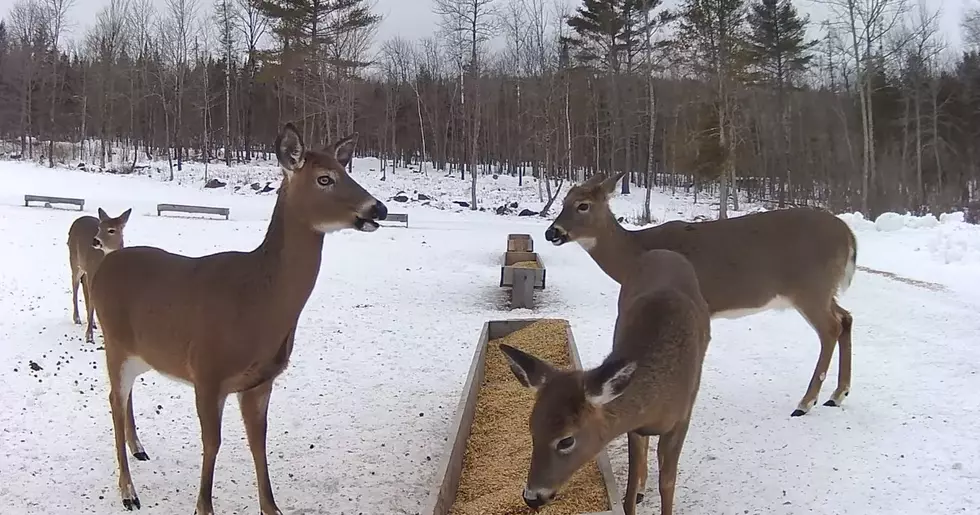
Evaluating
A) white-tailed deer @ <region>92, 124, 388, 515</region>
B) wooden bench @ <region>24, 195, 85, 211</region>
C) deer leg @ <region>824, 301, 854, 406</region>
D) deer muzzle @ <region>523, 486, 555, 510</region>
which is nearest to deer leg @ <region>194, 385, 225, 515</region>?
white-tailed deer @ <region>92, 124, 388, 515</region>

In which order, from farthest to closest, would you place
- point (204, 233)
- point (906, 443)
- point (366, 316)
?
point (204, 233)
point (366, 316)
point (906, 443)

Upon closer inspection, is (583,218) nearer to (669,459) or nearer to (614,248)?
(614,248)

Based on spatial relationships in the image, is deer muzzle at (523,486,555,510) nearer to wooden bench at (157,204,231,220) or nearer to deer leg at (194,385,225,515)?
deer leg at (194,385,225,515)

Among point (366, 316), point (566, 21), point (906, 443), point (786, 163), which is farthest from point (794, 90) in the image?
point (906, 443)

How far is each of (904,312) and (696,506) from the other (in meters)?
6.46

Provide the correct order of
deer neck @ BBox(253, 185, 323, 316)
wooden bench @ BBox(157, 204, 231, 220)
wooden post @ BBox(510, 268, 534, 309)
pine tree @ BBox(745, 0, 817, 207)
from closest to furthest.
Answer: deer neck @ BBox(253, 185, 323, 316) < wooden post @ BBox(510, 268, 534, 309) < wooden bench @ BBox(157, 204, 231, 220) < pine tree @ BBox(745, 0, 817, 207)

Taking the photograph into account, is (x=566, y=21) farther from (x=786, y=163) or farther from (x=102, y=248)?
(x=102, y=248)

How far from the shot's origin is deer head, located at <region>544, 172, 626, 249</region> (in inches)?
244

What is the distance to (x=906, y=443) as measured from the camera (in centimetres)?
500

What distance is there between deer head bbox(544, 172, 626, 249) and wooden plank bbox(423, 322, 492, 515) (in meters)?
1.33

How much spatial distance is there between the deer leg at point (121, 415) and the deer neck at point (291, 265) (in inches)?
46.7

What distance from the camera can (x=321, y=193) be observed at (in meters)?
3.84

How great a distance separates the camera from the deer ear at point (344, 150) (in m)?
4.17

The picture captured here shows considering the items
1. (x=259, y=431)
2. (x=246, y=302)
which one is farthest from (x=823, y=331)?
(x=246, y=302)
